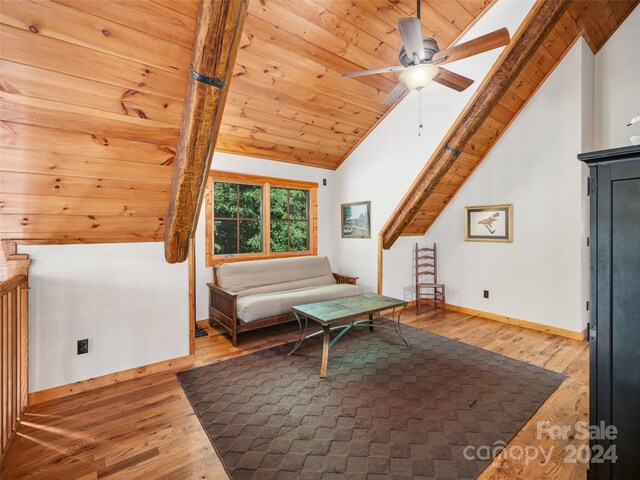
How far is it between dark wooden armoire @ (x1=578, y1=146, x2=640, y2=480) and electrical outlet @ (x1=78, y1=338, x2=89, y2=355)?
3302 mm

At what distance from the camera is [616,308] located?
51.2 inches

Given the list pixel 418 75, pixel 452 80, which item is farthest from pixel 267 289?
pixel 452 80

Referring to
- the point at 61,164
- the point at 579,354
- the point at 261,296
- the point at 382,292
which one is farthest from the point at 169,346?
the point at 579,354

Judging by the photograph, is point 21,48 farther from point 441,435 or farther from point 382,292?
point 382,292

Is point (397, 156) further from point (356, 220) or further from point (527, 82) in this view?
point (527, 82)

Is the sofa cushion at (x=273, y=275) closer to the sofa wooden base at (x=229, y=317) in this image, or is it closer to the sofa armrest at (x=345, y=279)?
the sofa armrest at (x=345, y=279)

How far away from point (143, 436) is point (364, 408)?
1.43 m

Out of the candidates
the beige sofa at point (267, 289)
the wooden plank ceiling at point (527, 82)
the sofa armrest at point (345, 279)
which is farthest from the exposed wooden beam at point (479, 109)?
the beige sofa at point (267, 289)

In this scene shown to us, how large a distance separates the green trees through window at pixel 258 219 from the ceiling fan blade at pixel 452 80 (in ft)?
8.99

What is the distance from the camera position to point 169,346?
2.84m

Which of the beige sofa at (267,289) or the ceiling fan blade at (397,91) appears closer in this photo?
the ceiling fan blade at (397,91)

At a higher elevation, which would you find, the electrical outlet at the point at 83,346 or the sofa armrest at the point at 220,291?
the sofa armrest at the point at 220,291

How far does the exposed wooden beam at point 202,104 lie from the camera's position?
5.52 feet

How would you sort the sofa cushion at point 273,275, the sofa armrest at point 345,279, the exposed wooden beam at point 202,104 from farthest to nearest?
the sofa armrest at point 345,279, the sofa cushion at point 273,275, the exposed wooden beam at point 202,104
